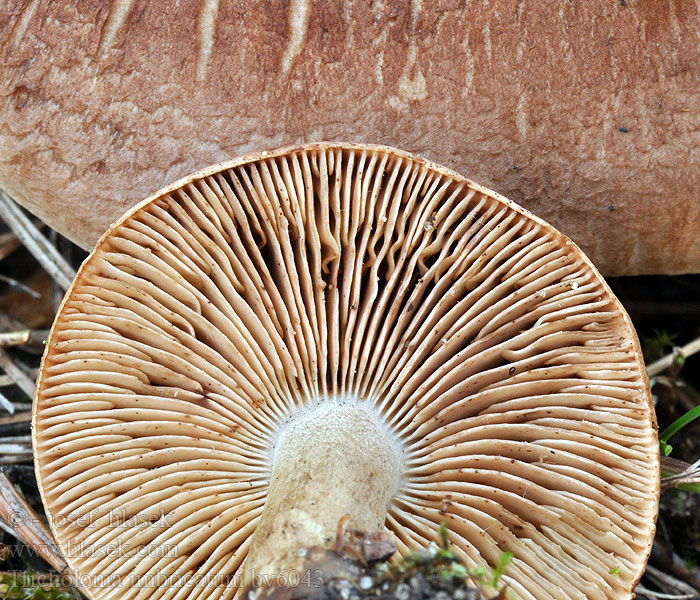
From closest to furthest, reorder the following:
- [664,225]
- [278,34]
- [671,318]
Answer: [278,34] < [664,225] < [671,318]

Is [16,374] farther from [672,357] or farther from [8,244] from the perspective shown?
[672,357]

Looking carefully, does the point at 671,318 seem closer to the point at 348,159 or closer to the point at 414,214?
the point at 414,214

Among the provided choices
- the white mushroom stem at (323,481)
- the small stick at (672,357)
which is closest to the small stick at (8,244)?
the white mushroom stem at (323,481)

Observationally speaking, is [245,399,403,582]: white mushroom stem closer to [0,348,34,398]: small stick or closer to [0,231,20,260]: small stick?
[0,348,34,398]: small stick

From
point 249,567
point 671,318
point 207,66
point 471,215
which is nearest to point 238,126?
point 207,66

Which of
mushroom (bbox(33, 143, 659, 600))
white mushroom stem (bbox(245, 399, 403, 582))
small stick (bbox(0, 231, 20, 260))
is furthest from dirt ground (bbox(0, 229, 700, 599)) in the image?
white mushroom stem (bbox(245, 399, 403, 582))
